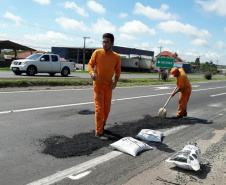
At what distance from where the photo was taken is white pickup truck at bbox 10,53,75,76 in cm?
1848

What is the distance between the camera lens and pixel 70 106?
26.4ft

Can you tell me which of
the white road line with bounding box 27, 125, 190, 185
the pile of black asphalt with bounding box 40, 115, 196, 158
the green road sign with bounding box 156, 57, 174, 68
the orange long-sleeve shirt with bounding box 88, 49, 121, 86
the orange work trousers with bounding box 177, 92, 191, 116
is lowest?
the white road line with bounding box 27, 125, 190, 185

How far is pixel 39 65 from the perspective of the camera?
19.3 meters

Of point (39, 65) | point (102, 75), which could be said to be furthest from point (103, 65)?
point (39, 65)

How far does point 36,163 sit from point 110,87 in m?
2.06

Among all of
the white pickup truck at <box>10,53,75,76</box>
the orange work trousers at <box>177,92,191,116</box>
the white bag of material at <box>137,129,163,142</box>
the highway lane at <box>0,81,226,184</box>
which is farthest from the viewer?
the white pickup truck at <box>10,53,75,76</box>

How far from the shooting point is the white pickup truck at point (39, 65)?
1848cm

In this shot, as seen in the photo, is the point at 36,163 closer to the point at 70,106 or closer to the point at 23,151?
the point at 23,151

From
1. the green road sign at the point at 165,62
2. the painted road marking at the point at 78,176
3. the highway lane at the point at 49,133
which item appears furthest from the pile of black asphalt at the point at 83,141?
the green road sign at the point at 165,62

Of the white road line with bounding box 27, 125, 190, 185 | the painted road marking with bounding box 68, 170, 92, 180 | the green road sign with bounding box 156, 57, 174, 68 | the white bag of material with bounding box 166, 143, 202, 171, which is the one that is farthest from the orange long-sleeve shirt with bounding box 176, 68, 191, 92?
the green road sign with bounding box 156, 57, 174, 68

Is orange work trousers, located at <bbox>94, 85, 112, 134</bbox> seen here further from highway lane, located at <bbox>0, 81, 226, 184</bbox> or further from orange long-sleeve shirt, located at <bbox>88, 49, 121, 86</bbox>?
highway lane, located at <bbox>0, 81, 226, 184</bbox>

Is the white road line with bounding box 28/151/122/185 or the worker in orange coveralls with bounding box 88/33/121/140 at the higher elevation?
the worker in orange coveralls with bounding box 88/33/121/140

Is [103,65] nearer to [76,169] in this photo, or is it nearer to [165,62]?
[76,169]

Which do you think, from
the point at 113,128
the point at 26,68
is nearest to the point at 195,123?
the point at 113,128
